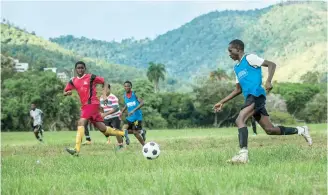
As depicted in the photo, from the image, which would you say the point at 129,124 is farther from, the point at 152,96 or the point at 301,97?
the point at 301,97

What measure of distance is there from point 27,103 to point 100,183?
257ft

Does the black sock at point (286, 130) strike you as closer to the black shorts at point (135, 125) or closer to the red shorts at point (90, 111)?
the red shorts at point (90, 111)

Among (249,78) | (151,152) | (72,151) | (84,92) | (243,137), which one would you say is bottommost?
(72,151)

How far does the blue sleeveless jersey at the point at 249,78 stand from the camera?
948 cm

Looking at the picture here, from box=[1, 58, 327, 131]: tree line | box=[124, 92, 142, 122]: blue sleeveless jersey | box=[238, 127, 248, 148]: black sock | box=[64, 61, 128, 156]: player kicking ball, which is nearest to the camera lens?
box=[238, 127, 248, 148]: black sock

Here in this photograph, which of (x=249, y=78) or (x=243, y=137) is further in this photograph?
(x=249, y=78)

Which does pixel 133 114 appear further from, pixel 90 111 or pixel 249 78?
pixel 249 78

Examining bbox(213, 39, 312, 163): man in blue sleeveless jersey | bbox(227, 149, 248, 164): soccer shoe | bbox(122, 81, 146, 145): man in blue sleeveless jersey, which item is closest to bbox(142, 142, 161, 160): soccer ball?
bbox(213, 39, 312, 163): man in blue sleeveless jersey

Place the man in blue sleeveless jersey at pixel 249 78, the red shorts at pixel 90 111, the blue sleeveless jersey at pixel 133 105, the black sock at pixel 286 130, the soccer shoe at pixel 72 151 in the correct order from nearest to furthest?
the man in blue sleeveless jersey at pixel 249 78 < the black sock at pixel 286 130 < the soccer shoe at pixel 72 151 < the red shorts at pixel 90 111 < the blue sleeveless jersey at pixel 133 105

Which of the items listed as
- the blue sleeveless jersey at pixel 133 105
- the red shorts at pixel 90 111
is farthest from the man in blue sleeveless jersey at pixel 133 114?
the red shorts at pixel 90 111

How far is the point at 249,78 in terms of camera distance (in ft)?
31.1

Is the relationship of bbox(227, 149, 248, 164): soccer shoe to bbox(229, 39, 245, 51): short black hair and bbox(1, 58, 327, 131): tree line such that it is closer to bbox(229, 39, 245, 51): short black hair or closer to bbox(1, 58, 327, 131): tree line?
bbox(229, 39, 245, 51): short black hair

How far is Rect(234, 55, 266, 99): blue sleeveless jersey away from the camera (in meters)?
9.48

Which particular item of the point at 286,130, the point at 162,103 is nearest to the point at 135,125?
the point at 286,130
